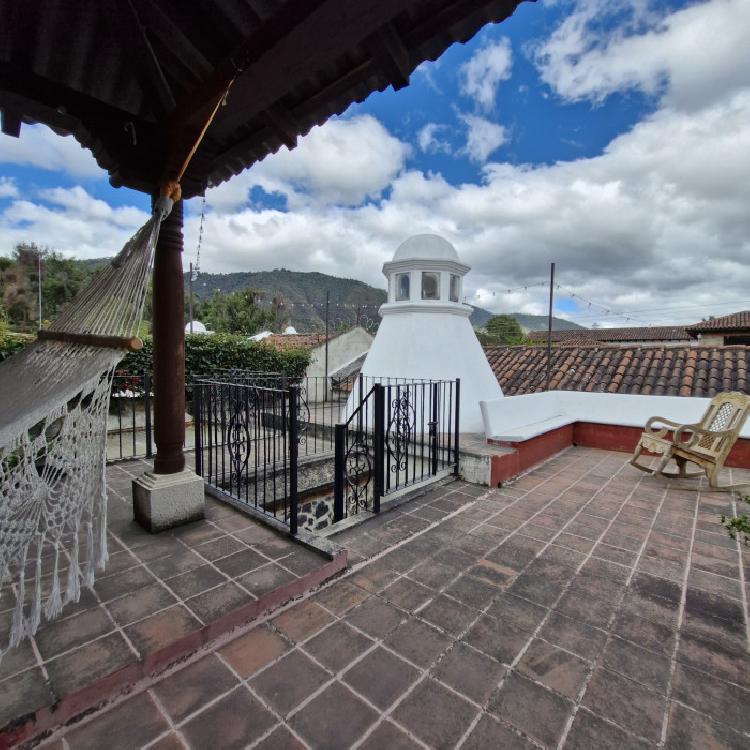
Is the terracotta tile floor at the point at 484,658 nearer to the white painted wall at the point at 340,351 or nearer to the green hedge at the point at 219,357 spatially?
the green hedge at the point at 219,357

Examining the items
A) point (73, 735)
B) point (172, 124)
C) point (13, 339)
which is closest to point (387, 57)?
point (172, 124)

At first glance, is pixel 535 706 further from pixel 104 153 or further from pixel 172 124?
pixel 104 153

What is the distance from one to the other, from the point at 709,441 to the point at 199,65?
621cm

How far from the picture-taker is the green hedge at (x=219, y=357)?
8531 millimetres

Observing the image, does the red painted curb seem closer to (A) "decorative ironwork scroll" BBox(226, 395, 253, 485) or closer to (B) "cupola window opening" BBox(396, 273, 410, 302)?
(A) "decorative ironwork scroll" BBox(226, 395, 253, 485)

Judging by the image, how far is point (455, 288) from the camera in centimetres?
649

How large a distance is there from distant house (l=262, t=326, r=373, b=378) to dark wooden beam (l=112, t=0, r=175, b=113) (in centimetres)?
1149

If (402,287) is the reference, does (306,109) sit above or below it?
above

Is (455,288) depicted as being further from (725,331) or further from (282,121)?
(725,331)

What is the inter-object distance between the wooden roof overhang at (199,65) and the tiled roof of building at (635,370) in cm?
683

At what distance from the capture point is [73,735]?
1444 mm

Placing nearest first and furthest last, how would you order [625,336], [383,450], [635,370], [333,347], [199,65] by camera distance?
[199,65] → [383,450] → [635,370] → [333,347] → [625,336]

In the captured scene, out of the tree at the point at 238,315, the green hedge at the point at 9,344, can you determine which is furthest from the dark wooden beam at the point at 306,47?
the tree at the point at 238,315

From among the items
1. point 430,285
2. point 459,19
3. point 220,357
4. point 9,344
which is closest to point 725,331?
point 430,285
